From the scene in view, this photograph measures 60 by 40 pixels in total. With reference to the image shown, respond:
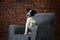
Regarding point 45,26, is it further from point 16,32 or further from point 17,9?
point 17,9

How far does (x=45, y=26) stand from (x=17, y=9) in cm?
246

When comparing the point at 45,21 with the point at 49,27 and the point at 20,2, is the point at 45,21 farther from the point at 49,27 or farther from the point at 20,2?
the point at 20,2

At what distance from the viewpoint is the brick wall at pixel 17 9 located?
586 centimetres

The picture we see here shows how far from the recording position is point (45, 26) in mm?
3549

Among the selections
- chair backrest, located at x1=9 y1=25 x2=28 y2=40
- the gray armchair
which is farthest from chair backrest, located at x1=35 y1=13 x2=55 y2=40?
chair backrest, located at x1=9 y1=25 x2=28 y2=40

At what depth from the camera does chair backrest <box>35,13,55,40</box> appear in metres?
3.52

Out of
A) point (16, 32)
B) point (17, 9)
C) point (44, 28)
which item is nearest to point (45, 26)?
point (44, 28)

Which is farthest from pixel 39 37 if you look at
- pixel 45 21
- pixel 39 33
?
pixel 45 21

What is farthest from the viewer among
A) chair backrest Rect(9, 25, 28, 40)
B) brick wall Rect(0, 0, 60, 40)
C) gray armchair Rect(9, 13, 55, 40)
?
brick wall Rect(0, 0, 60, 40)

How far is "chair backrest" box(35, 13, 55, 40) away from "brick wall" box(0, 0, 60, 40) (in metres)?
2.28

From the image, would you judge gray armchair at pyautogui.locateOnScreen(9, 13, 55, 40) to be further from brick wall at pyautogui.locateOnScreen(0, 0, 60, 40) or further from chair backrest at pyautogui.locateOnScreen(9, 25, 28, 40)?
brick wall at pyautogui.locateOnScreen(0, 0, 60, 40)

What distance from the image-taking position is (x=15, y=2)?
587 centimetres

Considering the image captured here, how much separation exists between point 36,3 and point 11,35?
1692mm

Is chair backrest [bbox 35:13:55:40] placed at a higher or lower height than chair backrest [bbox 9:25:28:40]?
higher
